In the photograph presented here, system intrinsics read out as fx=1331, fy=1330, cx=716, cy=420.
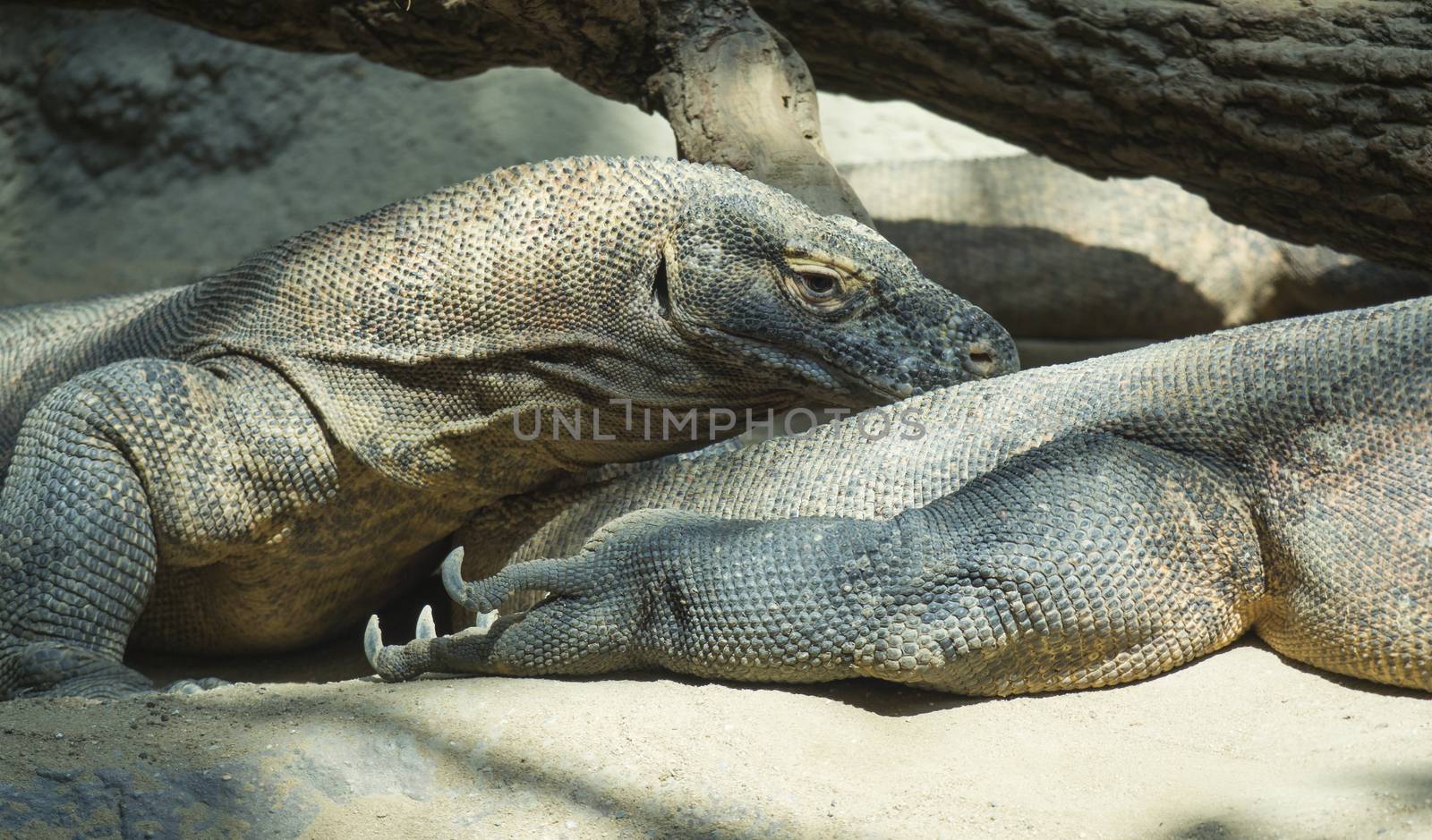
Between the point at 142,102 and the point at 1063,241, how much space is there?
5.91 m

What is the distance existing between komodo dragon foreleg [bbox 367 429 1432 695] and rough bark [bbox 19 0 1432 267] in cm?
156

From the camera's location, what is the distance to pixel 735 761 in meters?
2.82

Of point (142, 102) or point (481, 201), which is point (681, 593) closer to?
point (481, 201)

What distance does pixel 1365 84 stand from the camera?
13.6 ft

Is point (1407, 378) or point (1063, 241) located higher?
point (1407, 378)

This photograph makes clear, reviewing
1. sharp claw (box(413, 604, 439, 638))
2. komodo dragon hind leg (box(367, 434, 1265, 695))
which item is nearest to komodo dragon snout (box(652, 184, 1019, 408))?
komodo dragon hind leg (box(367, 434, 1265, 695))

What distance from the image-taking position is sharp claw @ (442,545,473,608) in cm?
341

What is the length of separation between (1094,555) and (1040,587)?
0.50ft

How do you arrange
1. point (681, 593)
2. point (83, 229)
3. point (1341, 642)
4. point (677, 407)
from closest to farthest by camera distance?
point (1341, 642)
point (681, 593)
point (677, 407)
point (83, 229)

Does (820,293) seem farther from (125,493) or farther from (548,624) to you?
(125,493)

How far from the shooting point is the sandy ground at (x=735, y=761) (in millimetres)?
2539

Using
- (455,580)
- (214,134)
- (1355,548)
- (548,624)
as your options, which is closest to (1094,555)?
(1355,548)

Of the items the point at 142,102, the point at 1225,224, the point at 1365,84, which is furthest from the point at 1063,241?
the point at 142,102

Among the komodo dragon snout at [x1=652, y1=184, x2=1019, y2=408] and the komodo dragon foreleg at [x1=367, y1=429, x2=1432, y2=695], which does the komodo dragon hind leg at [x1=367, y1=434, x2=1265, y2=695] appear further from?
the komodo dragon snout at [x1=652, y1=184, x2=1019, y2=408]
